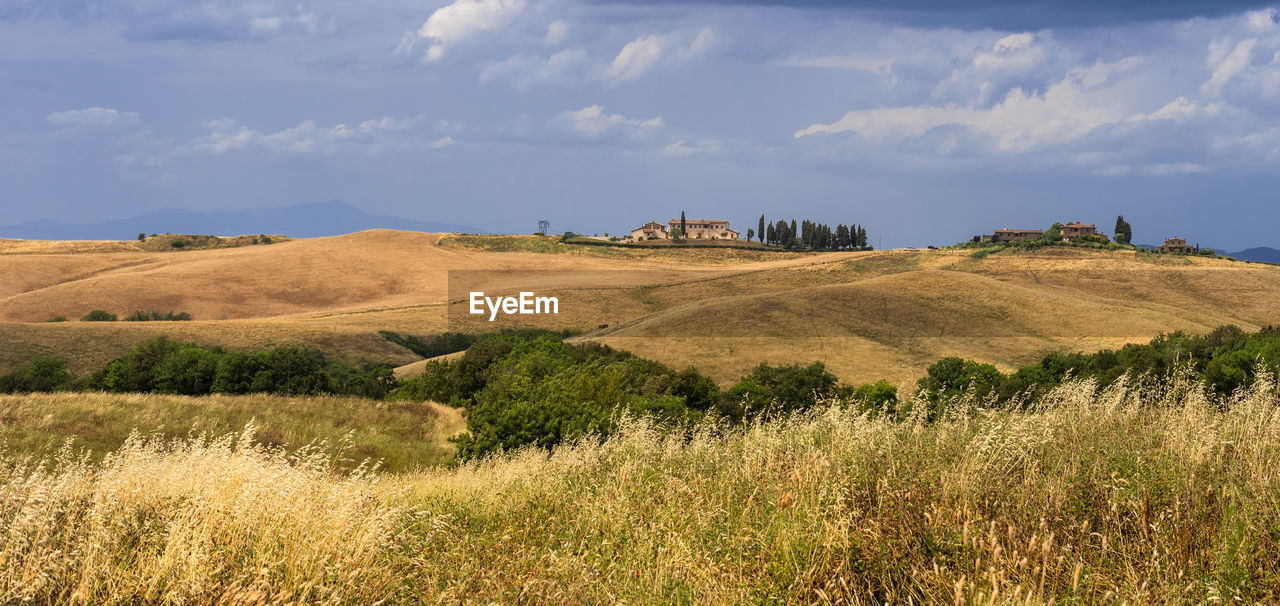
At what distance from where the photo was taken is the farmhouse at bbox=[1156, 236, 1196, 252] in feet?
417

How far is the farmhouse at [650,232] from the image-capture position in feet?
580

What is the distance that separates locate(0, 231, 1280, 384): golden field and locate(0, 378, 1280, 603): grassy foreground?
154 ft

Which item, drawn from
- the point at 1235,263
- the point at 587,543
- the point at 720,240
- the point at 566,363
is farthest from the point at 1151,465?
the point at 720,240

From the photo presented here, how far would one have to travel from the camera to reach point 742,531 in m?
5.83

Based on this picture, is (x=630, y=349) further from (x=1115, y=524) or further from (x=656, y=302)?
(x=1115, y=524)

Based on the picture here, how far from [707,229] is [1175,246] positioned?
288 feet

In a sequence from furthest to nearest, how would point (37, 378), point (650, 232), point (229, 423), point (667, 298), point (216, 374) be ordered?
point (650, 232)
point (667, 298)
point (37, 378)
point (216, 374)
point (229, 423)

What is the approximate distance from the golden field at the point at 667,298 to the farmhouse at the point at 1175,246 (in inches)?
590

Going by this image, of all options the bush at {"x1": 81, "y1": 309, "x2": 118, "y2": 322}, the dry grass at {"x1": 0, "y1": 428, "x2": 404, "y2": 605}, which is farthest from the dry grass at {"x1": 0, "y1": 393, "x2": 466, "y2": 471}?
the bush at {"x1": 81, "y1": 309, "x2": 118, "y2": 322}

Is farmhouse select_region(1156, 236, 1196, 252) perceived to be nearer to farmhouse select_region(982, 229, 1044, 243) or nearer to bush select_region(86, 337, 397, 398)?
farmhouse select_region(982, 229, 1044, 243)

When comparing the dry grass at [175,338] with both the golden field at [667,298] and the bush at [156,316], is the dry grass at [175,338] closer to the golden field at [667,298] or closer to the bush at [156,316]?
the golden field at [667,298]

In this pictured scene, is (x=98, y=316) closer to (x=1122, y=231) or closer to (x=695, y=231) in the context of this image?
(x=695, y=231)

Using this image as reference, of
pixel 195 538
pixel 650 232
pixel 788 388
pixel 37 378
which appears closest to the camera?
pixel 195 538

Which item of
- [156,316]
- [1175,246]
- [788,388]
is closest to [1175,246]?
[1175,246]
